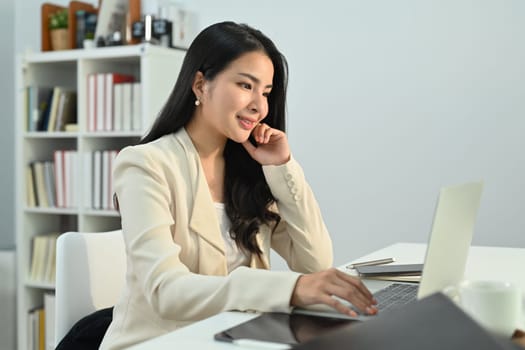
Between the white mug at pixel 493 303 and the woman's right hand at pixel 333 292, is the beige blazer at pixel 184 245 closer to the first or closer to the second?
the woman's right hand at pixel 333 292

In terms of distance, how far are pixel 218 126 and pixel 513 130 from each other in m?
1.63

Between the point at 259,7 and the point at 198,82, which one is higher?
the point at 259,7

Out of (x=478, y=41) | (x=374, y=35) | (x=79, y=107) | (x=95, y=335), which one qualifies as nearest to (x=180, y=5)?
(x=79, y=107)

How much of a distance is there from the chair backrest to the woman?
0.12m

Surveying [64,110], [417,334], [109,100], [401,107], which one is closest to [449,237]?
[417,334]

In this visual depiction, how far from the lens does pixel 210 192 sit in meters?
1.81

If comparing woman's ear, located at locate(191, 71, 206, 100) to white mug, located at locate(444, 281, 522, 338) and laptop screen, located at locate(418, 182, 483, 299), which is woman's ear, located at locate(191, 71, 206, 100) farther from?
white mug, located at locate(444, 281, 522, 338)

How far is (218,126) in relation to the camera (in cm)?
179

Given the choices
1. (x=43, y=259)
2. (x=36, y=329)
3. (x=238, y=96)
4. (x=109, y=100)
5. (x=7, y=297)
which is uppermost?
(x=238, y=96)

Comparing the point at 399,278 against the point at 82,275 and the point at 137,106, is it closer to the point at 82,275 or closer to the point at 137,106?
the point at 82,275

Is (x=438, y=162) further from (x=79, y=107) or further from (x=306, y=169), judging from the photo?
(x=79, y=107)

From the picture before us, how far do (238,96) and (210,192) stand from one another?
0.80ft

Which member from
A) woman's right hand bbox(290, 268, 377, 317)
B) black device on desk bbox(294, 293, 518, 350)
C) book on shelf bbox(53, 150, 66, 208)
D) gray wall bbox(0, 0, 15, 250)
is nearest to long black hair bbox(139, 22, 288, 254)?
woman's right hand bbox(290, 268, 377, 317)

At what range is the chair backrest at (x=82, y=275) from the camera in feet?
5.50
